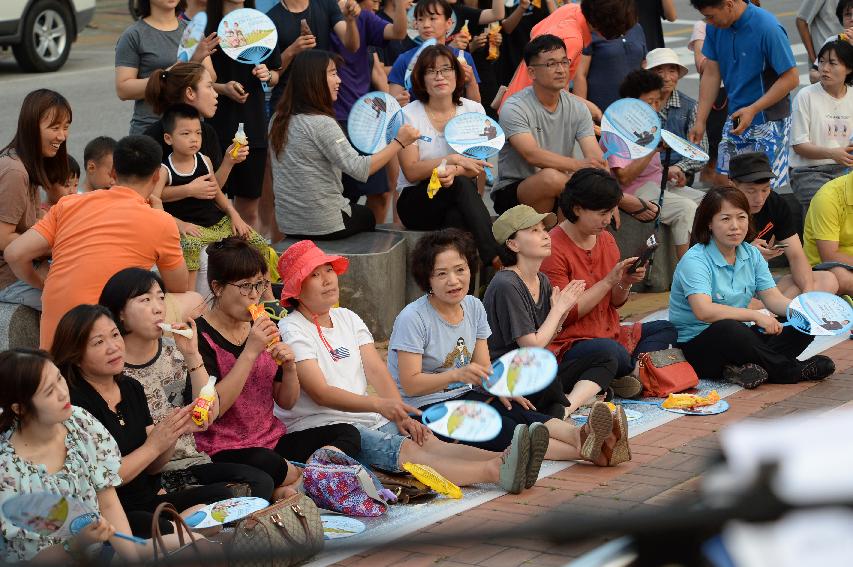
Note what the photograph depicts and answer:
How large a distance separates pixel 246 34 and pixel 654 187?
2.92 metres

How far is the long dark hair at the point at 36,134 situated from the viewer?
6742mm

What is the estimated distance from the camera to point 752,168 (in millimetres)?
8117

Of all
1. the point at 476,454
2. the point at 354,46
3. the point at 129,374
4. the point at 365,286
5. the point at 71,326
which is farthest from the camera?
the point at 354,46

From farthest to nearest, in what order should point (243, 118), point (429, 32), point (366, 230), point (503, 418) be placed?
point (429, 32) → point (243, 118) → point (366, 230) → point (503, 418)

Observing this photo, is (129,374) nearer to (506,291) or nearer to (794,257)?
(506,291)

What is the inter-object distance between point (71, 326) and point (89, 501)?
71 cm

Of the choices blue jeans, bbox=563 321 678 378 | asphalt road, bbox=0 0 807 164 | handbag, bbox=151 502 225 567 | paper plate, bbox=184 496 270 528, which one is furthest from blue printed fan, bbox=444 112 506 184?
asphalt road, bbox=0 0 807 164

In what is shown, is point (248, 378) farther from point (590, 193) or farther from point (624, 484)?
point (590, 193)

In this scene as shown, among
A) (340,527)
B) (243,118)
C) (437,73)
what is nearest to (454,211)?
(437,73)

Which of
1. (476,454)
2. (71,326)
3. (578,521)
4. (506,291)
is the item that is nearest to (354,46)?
(506,291)

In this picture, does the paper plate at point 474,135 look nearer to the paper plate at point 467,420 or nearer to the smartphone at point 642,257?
the smartphone at point 642,257

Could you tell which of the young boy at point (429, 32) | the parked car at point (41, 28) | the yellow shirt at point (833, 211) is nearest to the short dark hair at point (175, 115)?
the young boy at point (429, 32)

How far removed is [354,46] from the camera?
9.22 metres

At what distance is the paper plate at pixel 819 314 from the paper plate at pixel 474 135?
1.99 metres
